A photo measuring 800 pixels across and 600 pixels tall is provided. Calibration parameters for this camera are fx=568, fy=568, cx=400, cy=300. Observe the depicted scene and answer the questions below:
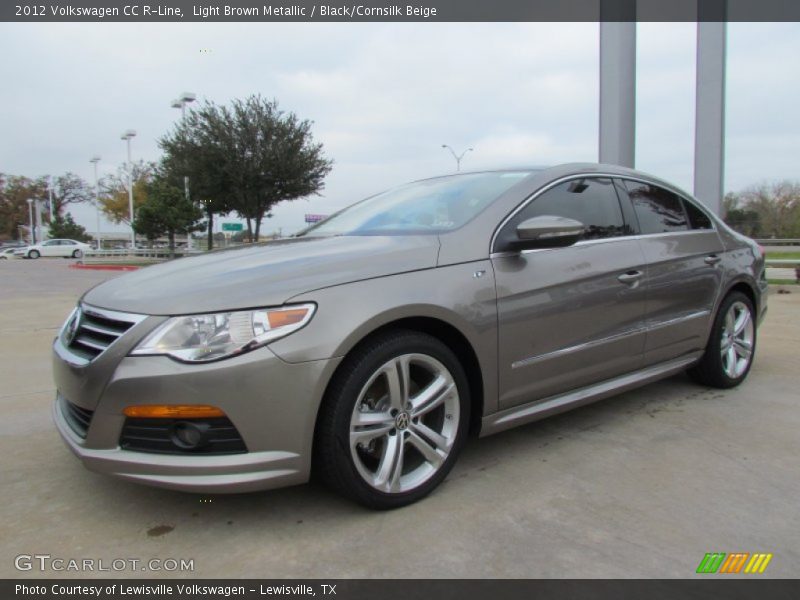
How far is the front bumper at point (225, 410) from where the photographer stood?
6.48 ft

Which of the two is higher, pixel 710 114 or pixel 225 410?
pixel 710 114

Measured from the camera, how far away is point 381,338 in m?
2.25

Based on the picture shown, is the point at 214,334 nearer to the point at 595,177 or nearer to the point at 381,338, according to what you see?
the point at 381,338

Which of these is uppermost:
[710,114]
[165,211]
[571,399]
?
[710,114]

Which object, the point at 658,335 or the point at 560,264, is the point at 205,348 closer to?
the point at 560,264

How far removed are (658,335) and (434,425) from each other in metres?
1.66

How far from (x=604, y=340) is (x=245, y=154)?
24272 millimetres

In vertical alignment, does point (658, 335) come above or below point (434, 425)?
above

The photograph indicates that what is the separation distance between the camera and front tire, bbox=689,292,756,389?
3.87m

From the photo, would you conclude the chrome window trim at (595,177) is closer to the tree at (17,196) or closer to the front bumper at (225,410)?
the front bumper at (225,410)

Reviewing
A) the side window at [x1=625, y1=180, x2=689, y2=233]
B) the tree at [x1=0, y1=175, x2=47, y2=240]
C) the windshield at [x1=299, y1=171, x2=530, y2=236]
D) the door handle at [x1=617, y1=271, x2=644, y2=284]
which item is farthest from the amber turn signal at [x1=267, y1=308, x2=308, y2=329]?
the tree at [x1=0, y1=175, x2=47, y2=240]

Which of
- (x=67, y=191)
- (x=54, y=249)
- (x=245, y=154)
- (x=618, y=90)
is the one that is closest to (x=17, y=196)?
(x=67, y=191)
